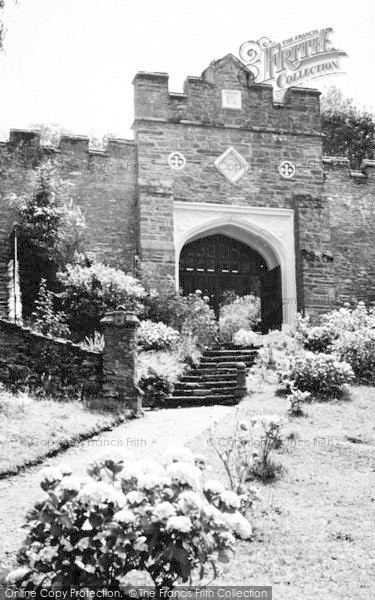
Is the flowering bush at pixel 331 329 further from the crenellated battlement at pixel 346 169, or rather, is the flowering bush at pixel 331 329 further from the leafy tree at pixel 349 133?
the leafy tree at pixel 349 133

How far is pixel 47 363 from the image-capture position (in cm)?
1162

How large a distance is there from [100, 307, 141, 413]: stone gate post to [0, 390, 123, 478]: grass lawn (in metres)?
0.69

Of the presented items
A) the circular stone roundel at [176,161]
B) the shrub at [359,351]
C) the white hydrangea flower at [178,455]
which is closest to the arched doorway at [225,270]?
the circular stone roundel at [176,161]

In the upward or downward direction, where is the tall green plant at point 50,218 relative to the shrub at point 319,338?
upward

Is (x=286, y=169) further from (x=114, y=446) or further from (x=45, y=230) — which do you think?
(x=114, y=446)

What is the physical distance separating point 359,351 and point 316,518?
776 centimetres

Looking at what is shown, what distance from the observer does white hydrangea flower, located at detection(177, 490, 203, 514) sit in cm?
405

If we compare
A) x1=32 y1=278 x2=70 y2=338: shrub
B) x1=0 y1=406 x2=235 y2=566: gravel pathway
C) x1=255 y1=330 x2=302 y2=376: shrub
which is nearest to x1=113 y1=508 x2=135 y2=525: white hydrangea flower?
x1=0 y1=406 x2=235 y2=566: gravel pathway

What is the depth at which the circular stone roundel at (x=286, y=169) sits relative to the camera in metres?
18.9

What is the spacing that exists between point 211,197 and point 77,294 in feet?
15.4

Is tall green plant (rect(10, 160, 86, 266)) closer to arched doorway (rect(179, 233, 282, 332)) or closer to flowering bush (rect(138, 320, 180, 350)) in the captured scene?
flowering bush (rect(138, 320, 180, 350))

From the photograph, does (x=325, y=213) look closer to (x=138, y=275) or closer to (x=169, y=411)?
(x=138, y=275)

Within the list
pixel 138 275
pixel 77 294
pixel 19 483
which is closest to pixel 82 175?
pixel 138 275

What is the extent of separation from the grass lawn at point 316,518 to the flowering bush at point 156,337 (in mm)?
4179
